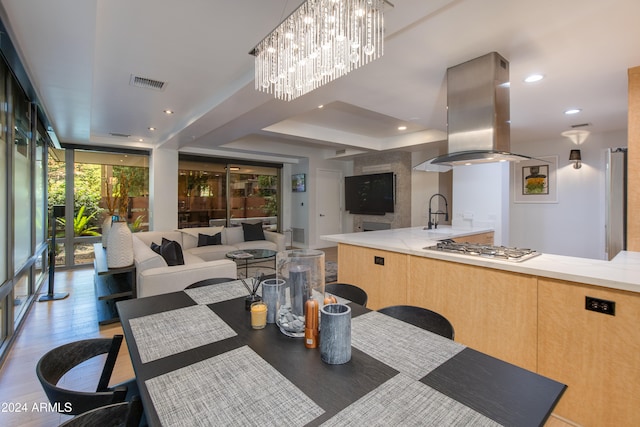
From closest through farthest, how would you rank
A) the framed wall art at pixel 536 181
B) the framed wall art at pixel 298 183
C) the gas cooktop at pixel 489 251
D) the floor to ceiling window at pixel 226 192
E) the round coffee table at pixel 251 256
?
1. the gas cooktop at pixel 489 251
2. the round coffee table at pixel 251 256
3. the framed wall art at pixel 536 181
4. the floor to ceiling window at pixel 226 192
5. the framed wall art at pixel 298 183

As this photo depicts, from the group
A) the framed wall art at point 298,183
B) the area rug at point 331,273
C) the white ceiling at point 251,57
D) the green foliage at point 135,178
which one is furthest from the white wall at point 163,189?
the area rug at point 331,273

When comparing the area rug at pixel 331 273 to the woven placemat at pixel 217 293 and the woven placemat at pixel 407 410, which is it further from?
the woven placemat at pixel 407 410

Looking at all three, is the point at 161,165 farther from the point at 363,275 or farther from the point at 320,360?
the point at 320,360

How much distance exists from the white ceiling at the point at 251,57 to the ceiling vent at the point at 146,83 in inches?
2.6

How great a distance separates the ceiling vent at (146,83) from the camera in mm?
2861

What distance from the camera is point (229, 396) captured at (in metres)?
0.87

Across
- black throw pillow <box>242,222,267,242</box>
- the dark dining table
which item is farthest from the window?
black throw pillow <box>242,222,267,242</box>

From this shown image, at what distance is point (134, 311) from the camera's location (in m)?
1.54

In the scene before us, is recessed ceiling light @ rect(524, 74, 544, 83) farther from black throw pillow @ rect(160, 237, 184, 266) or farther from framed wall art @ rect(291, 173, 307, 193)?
framed wall art @ rect(291, 173, 307, 193)

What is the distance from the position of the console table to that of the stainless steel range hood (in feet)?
11.3

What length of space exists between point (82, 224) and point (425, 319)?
21.1 feet

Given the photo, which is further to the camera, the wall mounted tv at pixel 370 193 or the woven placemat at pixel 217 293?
the wall mounted tv at pixel 370 193

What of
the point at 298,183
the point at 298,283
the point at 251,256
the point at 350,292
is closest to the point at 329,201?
the point at 298,183

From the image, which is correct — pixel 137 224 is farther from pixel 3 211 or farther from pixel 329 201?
pixel 329 201
